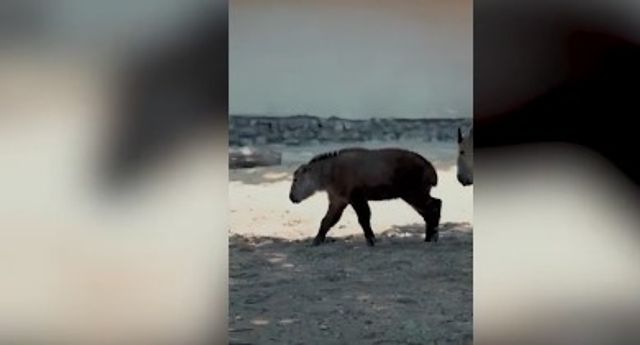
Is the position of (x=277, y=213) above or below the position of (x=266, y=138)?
below

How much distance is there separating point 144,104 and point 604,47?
1.16 metres

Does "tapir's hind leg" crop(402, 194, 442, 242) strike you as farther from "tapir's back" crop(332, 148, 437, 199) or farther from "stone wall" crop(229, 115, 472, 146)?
"stone wall" crop(229, 115, 472, 146)

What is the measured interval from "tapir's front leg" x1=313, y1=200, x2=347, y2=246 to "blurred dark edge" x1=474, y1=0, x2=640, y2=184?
379 mm

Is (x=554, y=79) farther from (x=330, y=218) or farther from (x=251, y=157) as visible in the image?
(x=251, y=157)

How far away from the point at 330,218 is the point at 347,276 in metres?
0.15

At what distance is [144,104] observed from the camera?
2.48 m

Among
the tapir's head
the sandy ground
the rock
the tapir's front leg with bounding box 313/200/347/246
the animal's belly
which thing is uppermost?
the rock

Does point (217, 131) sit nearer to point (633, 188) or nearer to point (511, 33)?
point (511, 33)

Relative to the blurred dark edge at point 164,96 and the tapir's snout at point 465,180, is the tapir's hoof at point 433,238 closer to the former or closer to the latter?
the tapir's snout at point 465,180

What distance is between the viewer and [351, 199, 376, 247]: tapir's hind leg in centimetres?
254

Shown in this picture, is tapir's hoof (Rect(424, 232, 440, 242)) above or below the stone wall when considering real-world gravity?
below

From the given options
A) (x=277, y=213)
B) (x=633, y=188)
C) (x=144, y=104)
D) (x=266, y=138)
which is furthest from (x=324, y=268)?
(x=633, y=188)

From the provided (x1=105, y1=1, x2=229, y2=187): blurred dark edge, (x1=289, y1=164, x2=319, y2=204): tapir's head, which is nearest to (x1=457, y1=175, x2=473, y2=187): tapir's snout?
(x1=289, y1=164, x2=319, y2=204): tapir's head

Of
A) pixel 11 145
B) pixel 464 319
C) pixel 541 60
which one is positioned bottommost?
pixel 464 319
